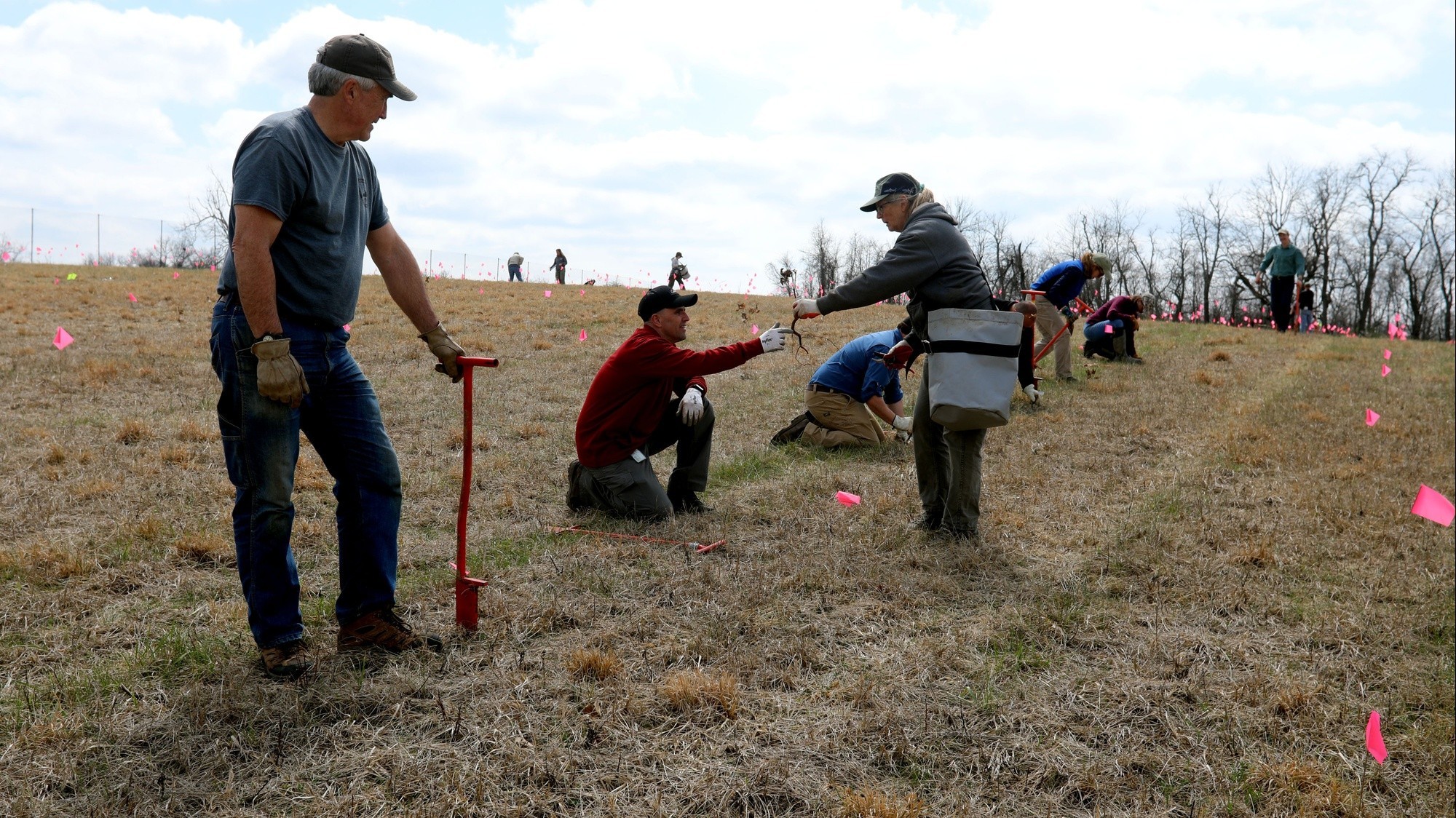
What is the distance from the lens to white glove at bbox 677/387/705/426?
20.1ft

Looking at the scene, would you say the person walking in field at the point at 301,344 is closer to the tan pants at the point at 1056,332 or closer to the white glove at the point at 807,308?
the white glove at the point at 807,308

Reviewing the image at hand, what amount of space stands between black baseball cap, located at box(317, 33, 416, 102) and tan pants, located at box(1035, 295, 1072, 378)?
31.8 ft

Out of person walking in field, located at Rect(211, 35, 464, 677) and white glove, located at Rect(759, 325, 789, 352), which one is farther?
white glove, located at Rect(759, 325, 789, 352)

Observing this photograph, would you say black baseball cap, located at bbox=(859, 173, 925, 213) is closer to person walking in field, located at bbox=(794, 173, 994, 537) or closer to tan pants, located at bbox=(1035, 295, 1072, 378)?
person walking in field, located at bbox=(794, 173, 994, 537)

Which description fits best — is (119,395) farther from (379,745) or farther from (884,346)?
(379,745)

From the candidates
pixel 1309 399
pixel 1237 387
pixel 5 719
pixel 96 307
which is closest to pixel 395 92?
pixel 5 719

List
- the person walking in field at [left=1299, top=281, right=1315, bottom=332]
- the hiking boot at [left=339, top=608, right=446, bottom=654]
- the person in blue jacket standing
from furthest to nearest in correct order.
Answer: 1. the person walking in field at [left=1299, top=281, right=1315, bottom=332]
2. the person in blue jacket standing
3. the hiking boot at [left=339, top=608, right=446, bottom=654]

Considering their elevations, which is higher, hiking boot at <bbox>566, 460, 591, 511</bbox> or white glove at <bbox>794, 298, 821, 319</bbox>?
white glove at <bbox>794, 298, 821, 319</bbox>

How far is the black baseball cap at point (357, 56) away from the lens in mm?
3262

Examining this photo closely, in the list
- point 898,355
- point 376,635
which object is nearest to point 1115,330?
point 898,355

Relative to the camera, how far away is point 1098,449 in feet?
27.5

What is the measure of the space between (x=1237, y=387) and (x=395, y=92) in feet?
36.8

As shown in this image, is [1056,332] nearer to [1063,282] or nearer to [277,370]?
[1063,282]

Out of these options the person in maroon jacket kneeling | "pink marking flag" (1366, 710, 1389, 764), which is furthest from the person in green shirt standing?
"pink marking flag" (1366, 710, 1389, 764)
